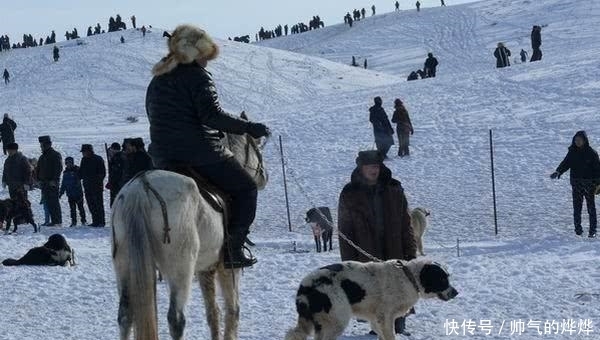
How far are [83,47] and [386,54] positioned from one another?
19.4 meters

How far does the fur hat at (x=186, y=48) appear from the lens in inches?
289

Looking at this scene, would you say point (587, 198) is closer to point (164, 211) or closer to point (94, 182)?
point (94, 182)

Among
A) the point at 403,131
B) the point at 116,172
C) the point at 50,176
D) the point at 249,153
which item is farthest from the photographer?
the point at 403,131

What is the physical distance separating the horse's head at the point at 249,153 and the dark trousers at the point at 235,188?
623mm

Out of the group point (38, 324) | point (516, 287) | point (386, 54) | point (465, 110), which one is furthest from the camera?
point (386, 54)

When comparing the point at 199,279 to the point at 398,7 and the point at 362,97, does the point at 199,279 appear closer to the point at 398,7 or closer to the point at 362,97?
the point at 362,97

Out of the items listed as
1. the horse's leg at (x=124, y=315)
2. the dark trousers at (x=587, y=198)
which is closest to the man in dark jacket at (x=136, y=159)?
the dark trousers at (x=587, y=198)

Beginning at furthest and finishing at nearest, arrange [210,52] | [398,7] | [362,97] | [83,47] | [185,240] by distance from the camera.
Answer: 1. [398,7]
2. [83,47]
3. [362,97]
4. [210,52]
5. [185,240]

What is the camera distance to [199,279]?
311 inches

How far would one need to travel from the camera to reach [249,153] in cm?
845

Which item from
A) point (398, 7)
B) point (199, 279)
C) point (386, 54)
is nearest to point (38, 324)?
→ point (199, 279)

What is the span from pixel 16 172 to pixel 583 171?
957 centimetres

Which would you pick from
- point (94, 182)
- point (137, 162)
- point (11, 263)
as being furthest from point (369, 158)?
point (94, 182)

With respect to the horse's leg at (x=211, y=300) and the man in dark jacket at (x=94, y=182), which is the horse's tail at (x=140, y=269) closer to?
the horse's leg at (x=211, y=300)
